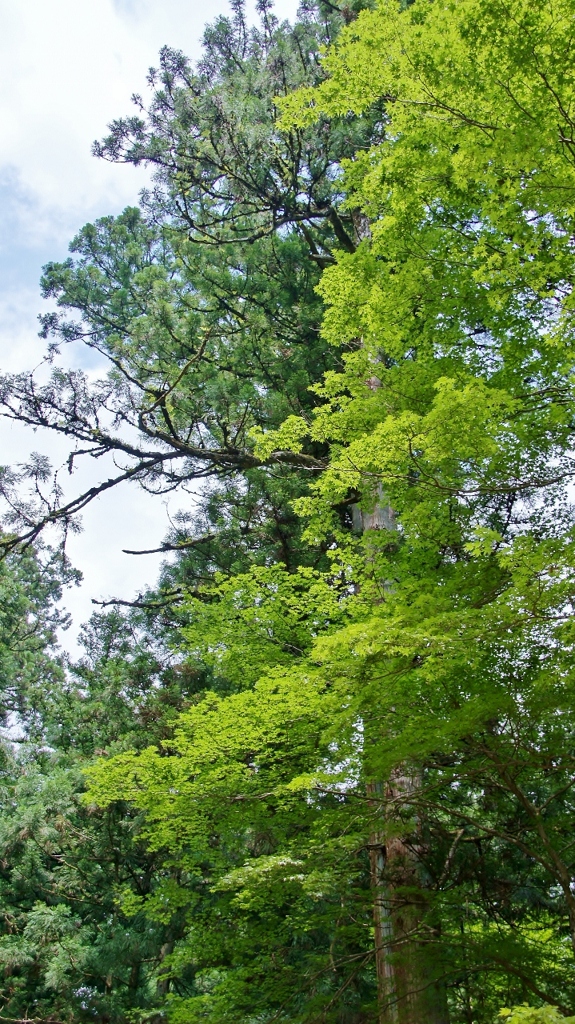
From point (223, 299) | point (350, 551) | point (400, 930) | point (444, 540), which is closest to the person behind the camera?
point (444, 540)

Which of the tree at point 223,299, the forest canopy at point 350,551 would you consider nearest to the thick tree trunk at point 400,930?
the forest canopy at point 350,551

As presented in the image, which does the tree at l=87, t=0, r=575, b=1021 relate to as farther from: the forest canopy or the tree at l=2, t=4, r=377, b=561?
the tree at l=2, t=4, r=377, b=561

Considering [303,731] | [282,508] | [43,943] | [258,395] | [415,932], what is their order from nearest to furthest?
[415,932] → [303,731] → [258,395] → [282,508] → [43,943]

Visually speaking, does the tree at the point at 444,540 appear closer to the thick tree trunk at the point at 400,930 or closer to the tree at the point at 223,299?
the thick tree trunk at the point at 400,930

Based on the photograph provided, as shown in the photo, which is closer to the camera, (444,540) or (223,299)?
(444,540)

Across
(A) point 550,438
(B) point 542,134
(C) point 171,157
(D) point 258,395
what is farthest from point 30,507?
(B) point 542,134

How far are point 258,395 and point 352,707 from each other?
14.8 feet

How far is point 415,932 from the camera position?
3.84 m

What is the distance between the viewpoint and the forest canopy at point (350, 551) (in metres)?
3.40

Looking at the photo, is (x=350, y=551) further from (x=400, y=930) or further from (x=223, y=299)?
(x=223, y=299)

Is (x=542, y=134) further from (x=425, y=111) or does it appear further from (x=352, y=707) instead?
(x=352, y=707)

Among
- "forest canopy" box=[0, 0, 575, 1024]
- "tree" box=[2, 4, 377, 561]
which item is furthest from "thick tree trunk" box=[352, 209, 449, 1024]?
"tree" box=[2, 4, 377, 561]

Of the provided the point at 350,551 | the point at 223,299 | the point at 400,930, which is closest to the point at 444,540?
the point at 350,551

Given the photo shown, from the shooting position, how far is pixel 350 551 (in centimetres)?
506
